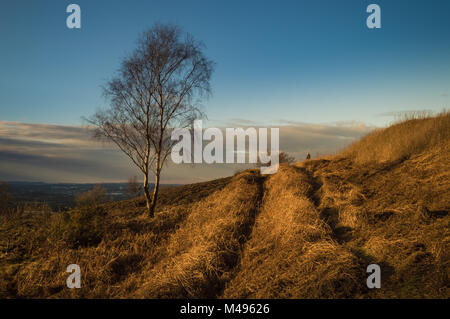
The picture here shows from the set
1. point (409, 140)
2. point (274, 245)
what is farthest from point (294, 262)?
point (409, 140)

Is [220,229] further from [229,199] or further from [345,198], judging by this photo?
[345,198]

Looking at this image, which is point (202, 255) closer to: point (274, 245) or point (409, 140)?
point (274, 245)

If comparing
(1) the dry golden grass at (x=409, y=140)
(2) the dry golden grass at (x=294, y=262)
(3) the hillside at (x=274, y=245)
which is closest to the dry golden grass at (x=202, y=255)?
(3) the hillside at (x=274, y=245)

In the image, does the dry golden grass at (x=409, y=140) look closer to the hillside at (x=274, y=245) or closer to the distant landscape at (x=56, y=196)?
the hillside at (x=274, y=245)

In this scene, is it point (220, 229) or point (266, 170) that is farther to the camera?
point (266, 170)

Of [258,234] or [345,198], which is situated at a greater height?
[345,198]

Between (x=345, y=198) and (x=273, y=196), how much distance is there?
9.60 feet

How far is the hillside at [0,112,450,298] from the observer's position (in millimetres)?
4480

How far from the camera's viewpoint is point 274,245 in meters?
6.10

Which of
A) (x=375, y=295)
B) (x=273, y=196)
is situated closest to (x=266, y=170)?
(x=273, y=196)

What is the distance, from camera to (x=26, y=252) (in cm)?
669

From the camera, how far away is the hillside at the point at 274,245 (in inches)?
176
